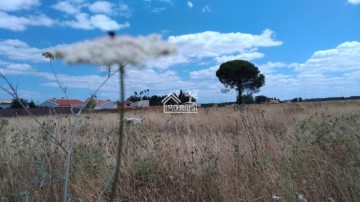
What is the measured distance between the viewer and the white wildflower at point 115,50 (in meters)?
0.78

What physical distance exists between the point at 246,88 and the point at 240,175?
63.2m

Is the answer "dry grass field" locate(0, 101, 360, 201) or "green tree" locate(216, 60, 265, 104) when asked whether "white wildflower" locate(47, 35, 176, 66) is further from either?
"green tree" locate(216, 60, 265, 104)

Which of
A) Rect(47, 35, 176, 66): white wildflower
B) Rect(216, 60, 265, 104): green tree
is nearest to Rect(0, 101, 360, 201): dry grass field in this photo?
Rect(47, 35, 176, 66): white wildflower

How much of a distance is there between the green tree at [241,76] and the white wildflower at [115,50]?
6395 cm

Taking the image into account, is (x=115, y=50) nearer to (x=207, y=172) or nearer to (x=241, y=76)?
(x=207, y=172)

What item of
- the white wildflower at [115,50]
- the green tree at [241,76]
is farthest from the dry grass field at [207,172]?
the green tree at [241,76]

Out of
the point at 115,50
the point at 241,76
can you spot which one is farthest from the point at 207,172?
the point at 241,76

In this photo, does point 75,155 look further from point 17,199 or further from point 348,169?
point 348,169

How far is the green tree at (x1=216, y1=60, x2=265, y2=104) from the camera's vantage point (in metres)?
64.6

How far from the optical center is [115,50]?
0.78 meters

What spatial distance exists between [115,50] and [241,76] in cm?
6520

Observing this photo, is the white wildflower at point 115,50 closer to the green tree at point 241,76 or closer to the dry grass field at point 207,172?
the dry grass field at point 207,172

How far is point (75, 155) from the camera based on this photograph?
15.8 ft

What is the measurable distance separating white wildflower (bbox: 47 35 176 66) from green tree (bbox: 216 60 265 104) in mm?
63955
